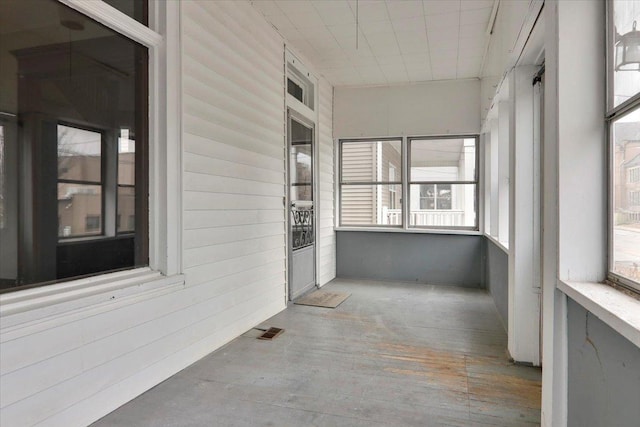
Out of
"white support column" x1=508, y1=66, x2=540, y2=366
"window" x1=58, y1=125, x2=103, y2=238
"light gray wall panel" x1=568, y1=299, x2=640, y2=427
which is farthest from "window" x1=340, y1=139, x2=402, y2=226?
"light gray wall panel" x1=568, y1=299, x2=640, y2=427

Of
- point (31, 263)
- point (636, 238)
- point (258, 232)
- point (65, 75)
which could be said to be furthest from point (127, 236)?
point (636, 238)

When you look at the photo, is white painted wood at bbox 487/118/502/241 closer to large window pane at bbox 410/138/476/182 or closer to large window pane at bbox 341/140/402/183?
large window pane at bbox 410/138/476/182

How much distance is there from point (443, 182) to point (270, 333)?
3881 millimetres

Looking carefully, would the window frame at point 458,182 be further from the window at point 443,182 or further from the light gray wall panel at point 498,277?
the light gray wall panel at point 498,277

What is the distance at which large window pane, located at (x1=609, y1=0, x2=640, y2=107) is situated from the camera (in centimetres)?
138

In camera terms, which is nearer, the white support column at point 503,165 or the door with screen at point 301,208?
the white support column at point 503,165

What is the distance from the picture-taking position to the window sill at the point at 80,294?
5.79 feet

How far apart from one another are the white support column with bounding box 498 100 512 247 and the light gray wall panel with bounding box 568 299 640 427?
97.3 inches

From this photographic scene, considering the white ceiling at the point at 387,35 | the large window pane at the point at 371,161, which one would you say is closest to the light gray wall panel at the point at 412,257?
the large window pane at the point at 371,161

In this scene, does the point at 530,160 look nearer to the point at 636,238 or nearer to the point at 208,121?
the point at 636,238

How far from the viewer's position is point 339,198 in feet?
21.8

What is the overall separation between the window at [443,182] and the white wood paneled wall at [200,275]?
2.68 m

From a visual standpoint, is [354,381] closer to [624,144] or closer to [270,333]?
[270,333]

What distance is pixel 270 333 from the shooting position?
143 inches
